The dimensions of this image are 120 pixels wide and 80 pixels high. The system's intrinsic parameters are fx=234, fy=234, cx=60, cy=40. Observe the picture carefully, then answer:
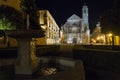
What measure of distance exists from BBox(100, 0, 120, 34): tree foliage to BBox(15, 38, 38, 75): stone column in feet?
73.2

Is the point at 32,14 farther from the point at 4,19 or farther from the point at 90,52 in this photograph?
the point at 4,19

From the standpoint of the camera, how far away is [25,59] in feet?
35.8

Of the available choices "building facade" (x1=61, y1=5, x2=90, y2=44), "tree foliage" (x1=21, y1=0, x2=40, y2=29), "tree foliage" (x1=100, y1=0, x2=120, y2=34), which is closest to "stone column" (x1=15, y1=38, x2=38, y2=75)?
"tree foliage" (x1=21, y1=0, x2=40, y2=29)

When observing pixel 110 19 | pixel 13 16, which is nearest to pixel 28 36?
pixel 13 16

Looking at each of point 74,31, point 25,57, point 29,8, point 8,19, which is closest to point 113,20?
point 8,19

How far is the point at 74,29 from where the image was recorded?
123 meters

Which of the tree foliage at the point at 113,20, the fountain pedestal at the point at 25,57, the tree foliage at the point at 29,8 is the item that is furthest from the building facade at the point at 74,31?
the fountain pedestal at the point at 25,57

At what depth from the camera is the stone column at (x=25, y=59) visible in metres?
10.8

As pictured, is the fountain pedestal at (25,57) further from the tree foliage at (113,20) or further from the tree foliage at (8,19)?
the tree foliage at (113,20)

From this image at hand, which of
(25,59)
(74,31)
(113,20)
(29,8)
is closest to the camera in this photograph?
(25,59)

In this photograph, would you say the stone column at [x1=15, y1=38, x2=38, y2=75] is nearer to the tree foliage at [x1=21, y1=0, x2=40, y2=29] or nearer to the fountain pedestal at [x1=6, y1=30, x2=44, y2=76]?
the fountain pedestal at [x1=6, y1=30, x2=44, y2=76]

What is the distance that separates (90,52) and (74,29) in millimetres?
103970

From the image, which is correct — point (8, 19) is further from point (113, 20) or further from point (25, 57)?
point (25, 57)

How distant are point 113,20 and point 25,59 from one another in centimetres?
2529
